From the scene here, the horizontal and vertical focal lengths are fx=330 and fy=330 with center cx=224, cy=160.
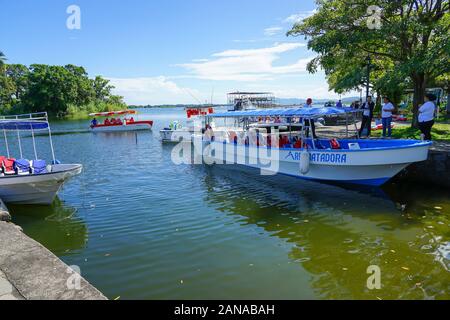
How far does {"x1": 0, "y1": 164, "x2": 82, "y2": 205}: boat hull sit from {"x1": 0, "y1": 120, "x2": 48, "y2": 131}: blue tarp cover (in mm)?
2184

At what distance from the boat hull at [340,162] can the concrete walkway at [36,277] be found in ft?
32.3

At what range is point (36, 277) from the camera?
539cm

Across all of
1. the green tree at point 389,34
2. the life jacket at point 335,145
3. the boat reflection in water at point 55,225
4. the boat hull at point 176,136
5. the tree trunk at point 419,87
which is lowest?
the boat reflection in water at point 55,225

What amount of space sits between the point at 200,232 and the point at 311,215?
3.55 meters

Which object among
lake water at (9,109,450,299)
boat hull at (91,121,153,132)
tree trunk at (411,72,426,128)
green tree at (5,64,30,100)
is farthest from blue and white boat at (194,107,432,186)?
green tree at (5,64,30,100)

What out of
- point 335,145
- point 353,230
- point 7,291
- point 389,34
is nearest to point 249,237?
point 353,230

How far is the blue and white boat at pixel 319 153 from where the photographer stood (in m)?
11.7

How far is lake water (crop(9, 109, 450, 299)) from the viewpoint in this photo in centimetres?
645

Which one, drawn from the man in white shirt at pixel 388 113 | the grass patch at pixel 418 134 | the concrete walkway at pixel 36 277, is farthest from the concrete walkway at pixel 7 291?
the grass patch at pixel 418 134

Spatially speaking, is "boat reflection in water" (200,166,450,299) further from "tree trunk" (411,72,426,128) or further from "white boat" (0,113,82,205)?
"tree trunk" (411,72,426,128)

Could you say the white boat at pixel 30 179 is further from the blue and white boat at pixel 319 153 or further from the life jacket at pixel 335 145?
the life jacket at pixel 335 145

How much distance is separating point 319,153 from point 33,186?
34.3 ft
